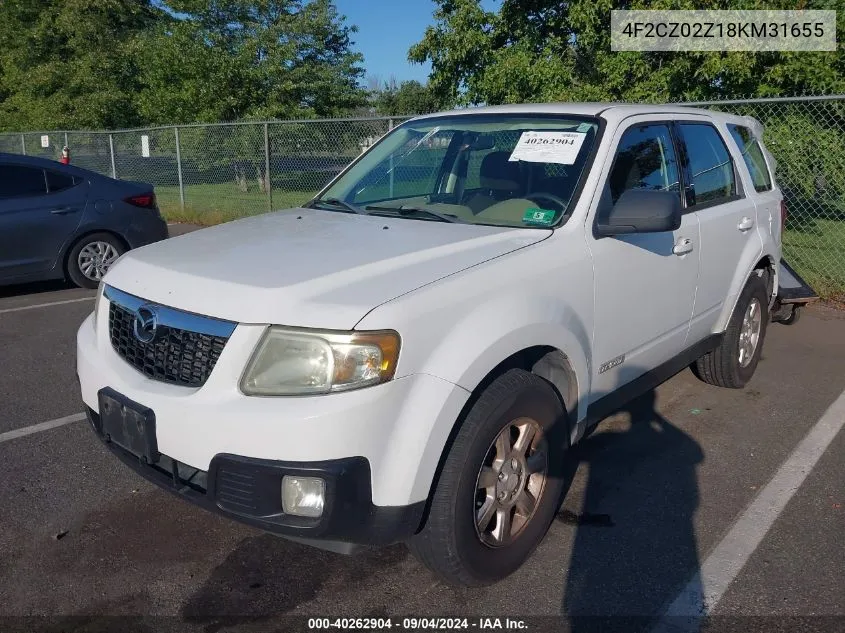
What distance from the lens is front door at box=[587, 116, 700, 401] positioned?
10.6 feet

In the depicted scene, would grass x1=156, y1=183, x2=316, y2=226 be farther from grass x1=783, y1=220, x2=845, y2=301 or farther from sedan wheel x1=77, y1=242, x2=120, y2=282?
grass x1=783, y1=220, x2=845, y2=301

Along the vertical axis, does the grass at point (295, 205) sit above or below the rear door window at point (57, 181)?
below

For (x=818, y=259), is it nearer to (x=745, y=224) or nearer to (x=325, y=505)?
(x=745, y=224)

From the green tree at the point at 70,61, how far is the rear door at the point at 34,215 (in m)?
17.6

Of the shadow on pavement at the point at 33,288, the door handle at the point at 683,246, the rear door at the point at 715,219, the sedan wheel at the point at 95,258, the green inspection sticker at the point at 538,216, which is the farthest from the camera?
the shadow on pavement at the point at 33,288

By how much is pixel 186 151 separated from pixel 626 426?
12.9 m

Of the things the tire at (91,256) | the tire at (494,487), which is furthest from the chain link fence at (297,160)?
the tire at (494,487)

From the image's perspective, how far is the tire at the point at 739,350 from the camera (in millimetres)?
4776

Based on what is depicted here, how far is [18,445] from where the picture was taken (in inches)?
160

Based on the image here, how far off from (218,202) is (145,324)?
41.3 ft

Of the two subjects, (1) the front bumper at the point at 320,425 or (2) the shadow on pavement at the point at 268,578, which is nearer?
(1) the front bumper at the point at 320,425

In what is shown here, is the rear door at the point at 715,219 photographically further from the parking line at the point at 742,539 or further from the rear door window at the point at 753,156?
the parking line at the point at 742,539

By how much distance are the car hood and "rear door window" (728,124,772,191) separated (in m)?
2.56

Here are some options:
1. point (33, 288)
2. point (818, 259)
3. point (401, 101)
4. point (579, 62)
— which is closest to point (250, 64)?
point (579, 62)
